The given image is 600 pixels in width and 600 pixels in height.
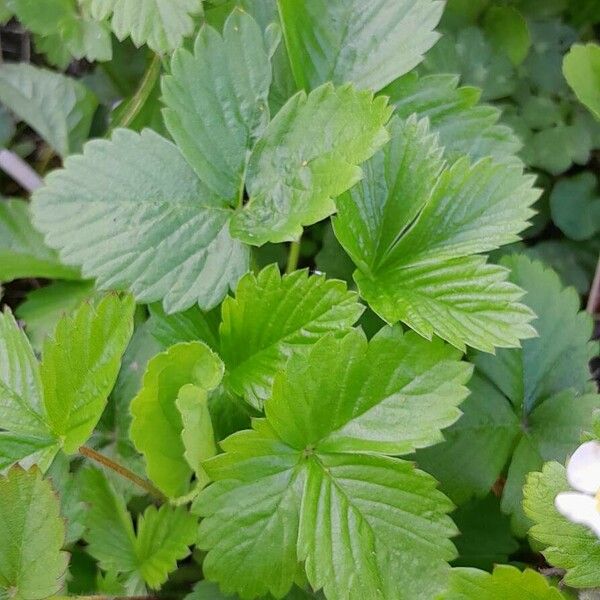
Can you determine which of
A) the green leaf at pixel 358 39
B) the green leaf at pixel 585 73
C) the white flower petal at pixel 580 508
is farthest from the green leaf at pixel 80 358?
the green leaf at pixel 585 73

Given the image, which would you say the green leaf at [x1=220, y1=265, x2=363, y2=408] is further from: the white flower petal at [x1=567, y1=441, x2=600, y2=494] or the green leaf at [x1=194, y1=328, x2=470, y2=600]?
the white flower petal at [x1=567, y1=441, x2=600, y2=494]

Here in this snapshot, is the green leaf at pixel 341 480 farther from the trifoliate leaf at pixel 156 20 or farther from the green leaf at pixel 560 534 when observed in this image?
the trifoliate leaf at pixel 156 20

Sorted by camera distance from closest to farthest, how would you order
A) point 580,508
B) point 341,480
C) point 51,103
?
point 580,508 → point 341,480 → point 51,103

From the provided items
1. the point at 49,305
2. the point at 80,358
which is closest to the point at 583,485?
the point at 80,358

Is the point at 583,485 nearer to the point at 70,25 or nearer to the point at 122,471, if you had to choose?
the point at 122,471

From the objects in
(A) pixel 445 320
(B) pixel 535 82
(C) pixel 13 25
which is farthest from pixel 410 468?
(C) pixel 13 25

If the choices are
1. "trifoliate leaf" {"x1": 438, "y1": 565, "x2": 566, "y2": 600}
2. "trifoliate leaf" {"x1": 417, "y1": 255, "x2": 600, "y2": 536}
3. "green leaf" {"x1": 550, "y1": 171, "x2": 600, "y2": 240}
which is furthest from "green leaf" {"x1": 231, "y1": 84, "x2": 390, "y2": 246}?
"green leaf" {"x1": 550, "y1": 171, "x2": 600, "y2": 240}

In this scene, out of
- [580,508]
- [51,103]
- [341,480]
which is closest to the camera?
[580,508]
